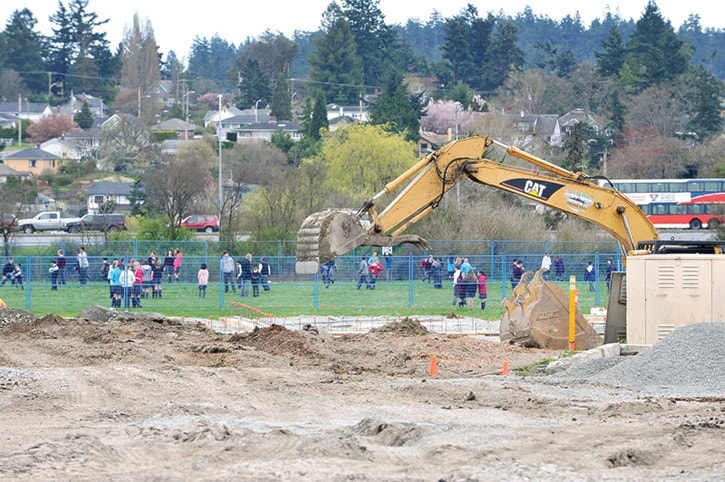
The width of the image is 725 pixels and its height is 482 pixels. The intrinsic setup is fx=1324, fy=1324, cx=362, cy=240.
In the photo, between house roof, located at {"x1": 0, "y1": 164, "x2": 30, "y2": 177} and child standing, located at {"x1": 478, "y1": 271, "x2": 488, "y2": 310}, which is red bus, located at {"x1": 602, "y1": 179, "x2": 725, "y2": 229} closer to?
child standing, located at {"x1": 478, "y1": 271, "x2": 488, "y2": 310}

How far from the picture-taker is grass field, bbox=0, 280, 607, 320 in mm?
36875

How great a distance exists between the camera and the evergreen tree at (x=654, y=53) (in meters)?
109

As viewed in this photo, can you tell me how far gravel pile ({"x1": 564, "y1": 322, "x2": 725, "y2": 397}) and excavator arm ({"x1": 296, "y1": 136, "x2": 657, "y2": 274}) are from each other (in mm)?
4232

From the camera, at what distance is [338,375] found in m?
19.5

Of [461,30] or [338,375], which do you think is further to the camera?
[461,30]

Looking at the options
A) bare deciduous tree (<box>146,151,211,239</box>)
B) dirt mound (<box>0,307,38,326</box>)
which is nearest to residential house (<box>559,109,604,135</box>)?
bare deciduous tree (<box>146,151,211,239</box>)

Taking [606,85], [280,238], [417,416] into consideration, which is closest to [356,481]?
[417,416]

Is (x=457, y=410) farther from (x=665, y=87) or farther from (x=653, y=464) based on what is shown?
(x=665, y=87)

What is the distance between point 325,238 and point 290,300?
18.5m

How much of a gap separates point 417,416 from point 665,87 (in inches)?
3705

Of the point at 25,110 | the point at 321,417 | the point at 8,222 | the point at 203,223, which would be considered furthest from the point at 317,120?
the point at 321,417

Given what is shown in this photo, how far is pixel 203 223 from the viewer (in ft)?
224

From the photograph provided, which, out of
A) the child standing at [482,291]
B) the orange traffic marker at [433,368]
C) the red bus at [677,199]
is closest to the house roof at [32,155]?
the red bus at [677,199]

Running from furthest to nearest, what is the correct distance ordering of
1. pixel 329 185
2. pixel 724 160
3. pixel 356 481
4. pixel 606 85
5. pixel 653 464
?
pixel 606 85, pixel 724 160, pixel 329 185, pixel 653 464, pixel 356 481
